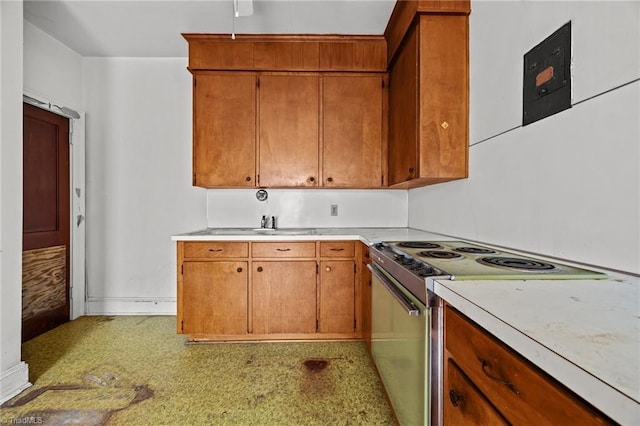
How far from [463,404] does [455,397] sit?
0.05m

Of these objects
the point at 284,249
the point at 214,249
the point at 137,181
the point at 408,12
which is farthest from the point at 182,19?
the point at 284,249

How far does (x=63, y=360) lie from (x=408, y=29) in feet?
11.2

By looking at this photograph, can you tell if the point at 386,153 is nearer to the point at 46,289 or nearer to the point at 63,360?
the point at 63,360

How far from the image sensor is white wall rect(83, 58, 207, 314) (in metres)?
3.24

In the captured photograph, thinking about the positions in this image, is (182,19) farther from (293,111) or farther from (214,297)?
(214,297)

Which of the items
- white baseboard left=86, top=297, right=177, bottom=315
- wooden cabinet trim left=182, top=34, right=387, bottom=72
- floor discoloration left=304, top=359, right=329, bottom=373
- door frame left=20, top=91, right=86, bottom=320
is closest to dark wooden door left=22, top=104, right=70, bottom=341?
door frame left=20, top=91, right=86, bottom=320

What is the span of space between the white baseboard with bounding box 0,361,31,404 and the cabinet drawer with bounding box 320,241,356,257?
2069 mm

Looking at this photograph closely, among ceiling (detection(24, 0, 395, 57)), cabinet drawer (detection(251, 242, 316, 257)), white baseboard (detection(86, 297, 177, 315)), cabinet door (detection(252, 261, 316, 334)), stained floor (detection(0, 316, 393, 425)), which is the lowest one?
stained floor (detection(0, 316, 393, 425))

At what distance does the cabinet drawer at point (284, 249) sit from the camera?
257 cm

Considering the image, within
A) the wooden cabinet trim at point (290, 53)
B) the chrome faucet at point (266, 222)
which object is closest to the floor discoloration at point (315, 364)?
the chrome faucet at point (266, 222)

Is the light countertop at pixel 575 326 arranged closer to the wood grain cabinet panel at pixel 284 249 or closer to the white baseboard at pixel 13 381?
A: the wood grain cabinet panel at pixel 284 249

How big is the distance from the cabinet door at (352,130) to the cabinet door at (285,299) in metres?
0.83

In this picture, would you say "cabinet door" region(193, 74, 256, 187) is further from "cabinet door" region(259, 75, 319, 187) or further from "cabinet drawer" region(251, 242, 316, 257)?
"cabinet drawer" region(251, 242, 316, 257)

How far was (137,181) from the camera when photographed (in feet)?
10.7
